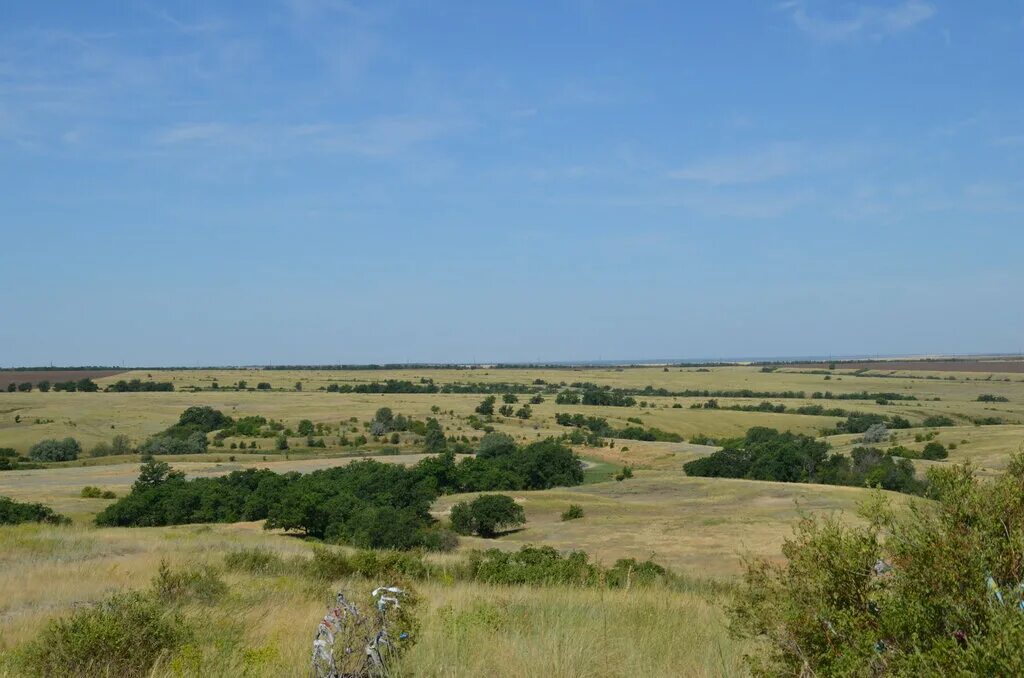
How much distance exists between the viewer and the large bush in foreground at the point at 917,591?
327 cm

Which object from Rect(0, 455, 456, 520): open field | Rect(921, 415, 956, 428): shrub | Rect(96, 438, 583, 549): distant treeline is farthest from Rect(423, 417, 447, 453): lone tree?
Rect(921, 415, 956, 428): shrub

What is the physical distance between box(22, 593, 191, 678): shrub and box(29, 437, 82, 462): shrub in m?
86.7

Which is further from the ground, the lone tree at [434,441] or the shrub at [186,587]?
the shrub at [186,587]

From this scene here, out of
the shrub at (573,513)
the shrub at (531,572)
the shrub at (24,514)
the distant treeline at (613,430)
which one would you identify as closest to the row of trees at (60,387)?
the distant treeline at (613,430)

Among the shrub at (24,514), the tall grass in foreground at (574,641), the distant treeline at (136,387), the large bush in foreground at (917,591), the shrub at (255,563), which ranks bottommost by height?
the shrub at (24,514)

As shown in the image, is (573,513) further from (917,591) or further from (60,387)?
(60,387)

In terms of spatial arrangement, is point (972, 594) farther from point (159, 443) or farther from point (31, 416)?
point (31, 416)

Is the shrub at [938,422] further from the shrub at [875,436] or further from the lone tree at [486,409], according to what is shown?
the lone tree at [486,409]

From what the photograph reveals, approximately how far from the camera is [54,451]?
81.6 metres

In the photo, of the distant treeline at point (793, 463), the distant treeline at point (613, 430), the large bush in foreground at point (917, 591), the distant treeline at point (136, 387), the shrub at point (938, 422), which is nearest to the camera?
the large bush in foreground at point (917, 591)

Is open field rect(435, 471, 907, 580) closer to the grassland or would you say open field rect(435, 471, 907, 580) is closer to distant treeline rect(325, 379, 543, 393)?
the grassland

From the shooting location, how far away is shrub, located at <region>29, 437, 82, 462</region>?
81.0 metres

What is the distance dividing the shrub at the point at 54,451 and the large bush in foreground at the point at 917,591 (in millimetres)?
90924

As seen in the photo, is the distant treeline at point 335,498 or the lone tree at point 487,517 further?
the lone tree at point 487,517
